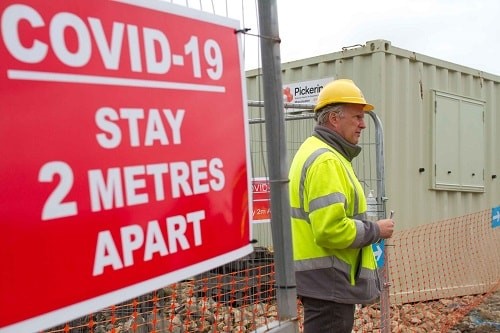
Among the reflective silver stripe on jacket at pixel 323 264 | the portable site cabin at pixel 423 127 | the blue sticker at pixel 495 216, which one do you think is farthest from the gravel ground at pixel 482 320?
the reflective silver stripe on jacket at pixel 323 264

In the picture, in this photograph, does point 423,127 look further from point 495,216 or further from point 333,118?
point 333,118

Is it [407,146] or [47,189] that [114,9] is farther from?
[407,146]

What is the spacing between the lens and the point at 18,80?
1.23 m

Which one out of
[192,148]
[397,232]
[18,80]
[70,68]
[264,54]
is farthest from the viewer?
[397,232]

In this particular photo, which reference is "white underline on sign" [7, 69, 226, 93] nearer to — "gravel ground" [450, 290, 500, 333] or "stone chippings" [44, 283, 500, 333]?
"stone chippings" [44, 283, 500, 333]

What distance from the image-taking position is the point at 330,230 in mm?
2855

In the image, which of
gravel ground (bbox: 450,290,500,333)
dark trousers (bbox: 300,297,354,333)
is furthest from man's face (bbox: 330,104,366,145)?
gravel ground (bbox: 450,290,500,333)

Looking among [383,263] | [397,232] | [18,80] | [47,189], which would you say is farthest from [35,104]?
[397,232]

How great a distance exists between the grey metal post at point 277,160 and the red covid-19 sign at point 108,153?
31cm

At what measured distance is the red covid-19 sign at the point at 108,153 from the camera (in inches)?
48.5

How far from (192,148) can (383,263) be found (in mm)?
3216

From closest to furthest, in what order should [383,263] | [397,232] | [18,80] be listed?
[18,80], [383,263], [397,232]

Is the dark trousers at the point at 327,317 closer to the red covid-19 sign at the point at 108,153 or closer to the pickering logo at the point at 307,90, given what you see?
the red covid-19 sign at the point at 108,153

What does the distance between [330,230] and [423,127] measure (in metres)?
4.57
